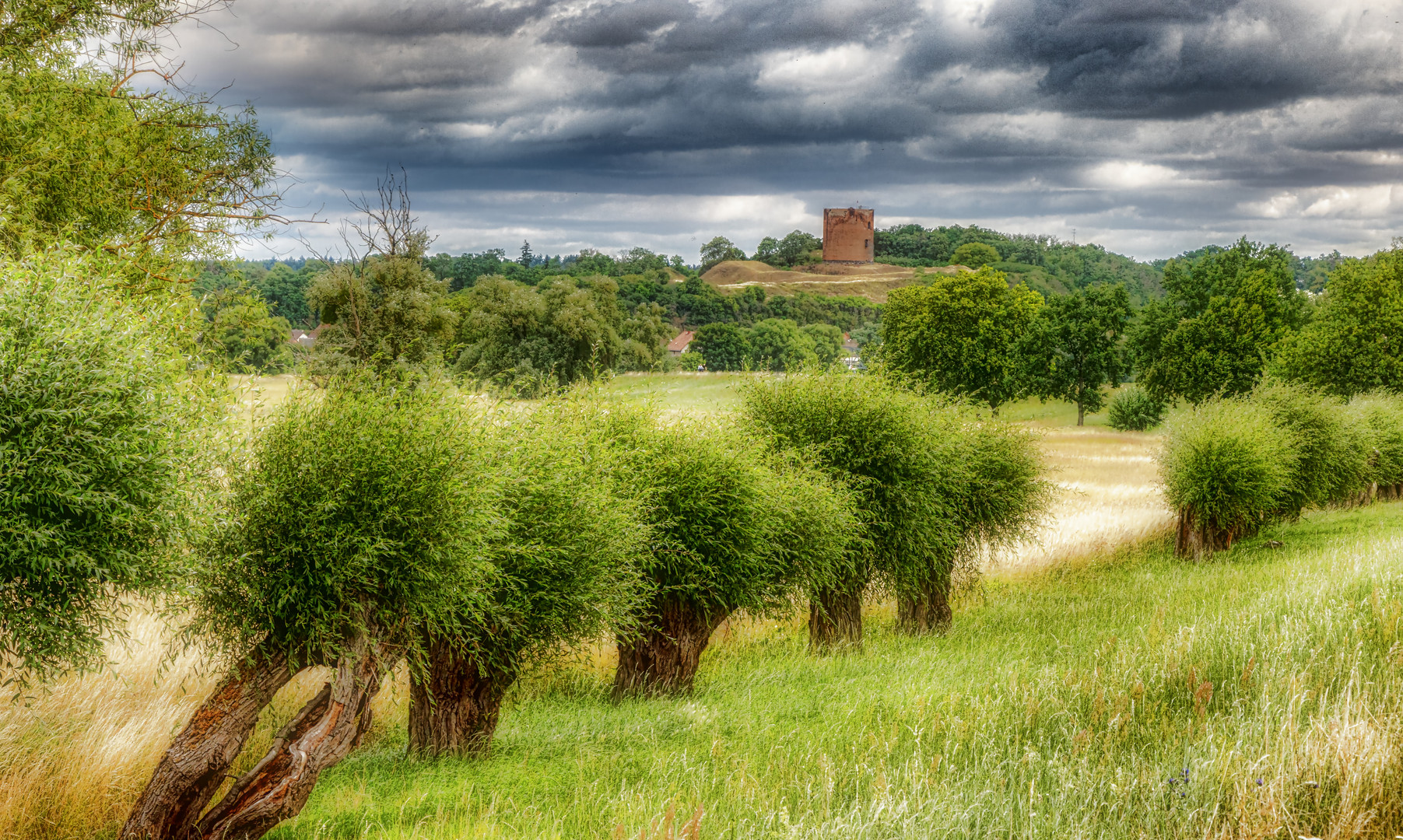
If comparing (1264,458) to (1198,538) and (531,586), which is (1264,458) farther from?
(531,586)

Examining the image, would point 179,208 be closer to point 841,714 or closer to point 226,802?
point 226,802

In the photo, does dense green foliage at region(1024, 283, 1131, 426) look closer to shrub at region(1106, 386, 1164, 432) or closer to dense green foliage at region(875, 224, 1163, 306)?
shrub at region(1106, 386, 1164, 432)

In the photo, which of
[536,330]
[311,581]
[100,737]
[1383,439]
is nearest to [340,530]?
[311,581]

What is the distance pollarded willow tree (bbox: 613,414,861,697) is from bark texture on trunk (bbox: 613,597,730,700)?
1 centimetres

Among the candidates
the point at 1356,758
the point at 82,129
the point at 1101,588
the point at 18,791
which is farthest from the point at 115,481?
the point at 1101,588

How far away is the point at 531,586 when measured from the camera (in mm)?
11602

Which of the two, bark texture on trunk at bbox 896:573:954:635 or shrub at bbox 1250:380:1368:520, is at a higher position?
shrub at bbox 1250:380:1368:520

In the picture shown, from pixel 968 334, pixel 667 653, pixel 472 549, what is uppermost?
pixel 968 334

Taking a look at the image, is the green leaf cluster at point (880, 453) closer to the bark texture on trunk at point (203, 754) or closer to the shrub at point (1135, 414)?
the bark texture on trunk at point (203, 754)

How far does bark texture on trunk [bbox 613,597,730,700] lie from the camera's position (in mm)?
15023

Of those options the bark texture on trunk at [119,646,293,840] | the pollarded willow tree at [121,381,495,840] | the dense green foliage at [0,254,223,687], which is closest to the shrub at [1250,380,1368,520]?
the pollarded willow tree at [121,381,495,840]

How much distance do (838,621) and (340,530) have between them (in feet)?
42.9

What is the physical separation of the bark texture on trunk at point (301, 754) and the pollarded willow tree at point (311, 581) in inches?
0.5

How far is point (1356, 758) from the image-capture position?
7.26 meters
